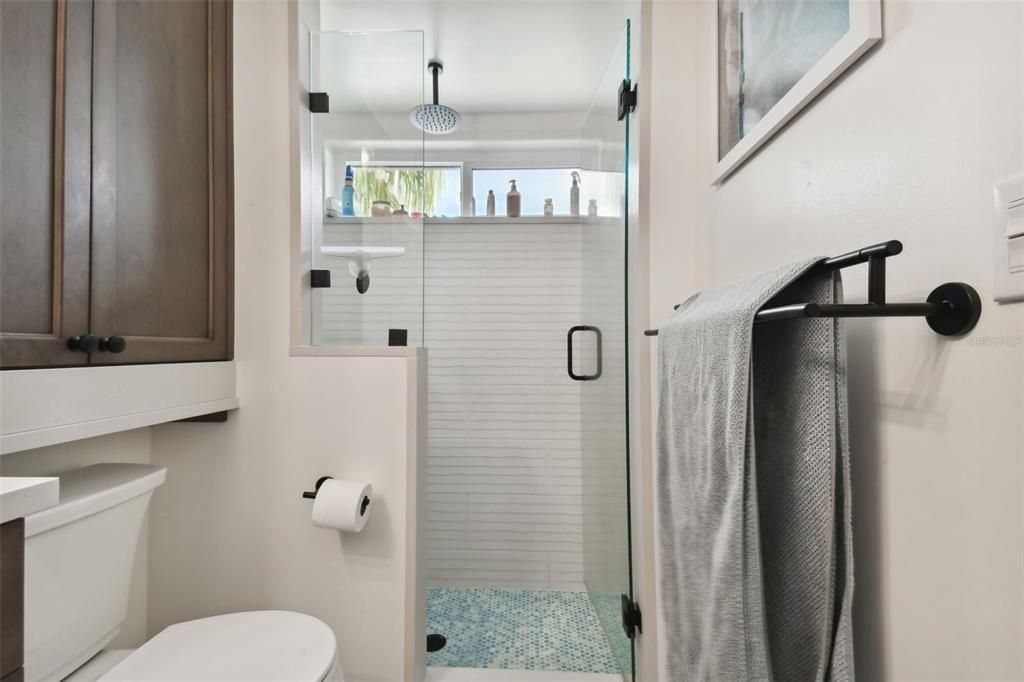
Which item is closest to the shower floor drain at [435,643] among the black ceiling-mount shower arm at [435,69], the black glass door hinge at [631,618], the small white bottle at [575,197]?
the black glass door hinge at [631,618]

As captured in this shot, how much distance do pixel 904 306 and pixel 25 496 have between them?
40.7 inches

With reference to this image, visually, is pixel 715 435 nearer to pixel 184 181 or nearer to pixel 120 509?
pixel 120 509

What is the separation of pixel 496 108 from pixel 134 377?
1953 mm

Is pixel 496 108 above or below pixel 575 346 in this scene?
above

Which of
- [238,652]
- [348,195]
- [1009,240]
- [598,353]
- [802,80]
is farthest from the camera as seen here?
[598,353]

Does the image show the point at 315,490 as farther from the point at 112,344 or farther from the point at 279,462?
the point at 112,344

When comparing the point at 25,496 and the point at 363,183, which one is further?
the point at 363,183

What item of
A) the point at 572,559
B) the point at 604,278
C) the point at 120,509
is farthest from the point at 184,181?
the point at 572,559

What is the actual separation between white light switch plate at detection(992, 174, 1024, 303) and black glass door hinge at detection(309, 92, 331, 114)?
1.56m

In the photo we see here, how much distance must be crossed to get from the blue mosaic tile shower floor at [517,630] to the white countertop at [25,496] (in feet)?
4.67

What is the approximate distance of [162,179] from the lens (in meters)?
1.20

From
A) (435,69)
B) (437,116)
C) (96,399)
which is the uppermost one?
(435,69)

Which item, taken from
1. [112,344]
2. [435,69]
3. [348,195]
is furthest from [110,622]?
[435,69]

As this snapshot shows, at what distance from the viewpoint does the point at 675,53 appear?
1.35 meters
